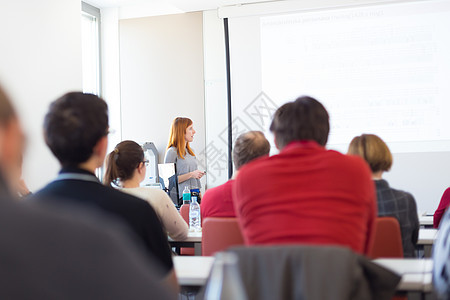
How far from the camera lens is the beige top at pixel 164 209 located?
100 inches

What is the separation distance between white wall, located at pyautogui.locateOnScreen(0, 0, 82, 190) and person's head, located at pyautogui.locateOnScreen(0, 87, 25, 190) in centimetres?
375

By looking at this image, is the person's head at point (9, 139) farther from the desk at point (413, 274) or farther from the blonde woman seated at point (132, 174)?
the blonde woman seated at point (132, 174)

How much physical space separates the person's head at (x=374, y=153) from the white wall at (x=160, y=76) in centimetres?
396

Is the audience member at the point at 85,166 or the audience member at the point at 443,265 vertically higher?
the audience member at the point at 85,166

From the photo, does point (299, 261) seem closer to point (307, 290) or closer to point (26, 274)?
point (307, 290)

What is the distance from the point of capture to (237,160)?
2.68m

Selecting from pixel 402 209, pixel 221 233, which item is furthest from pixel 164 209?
pixel 402 209

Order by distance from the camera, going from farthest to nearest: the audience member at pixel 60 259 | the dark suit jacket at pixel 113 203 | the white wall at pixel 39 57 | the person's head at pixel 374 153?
the white wall at pixel 39 57 < the person's head at pixel 374 153 < the dark suit jacket at pixel 113 203 < the audience member at pixel 60 259

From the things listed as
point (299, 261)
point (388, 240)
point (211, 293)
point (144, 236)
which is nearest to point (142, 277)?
point (211, 293)

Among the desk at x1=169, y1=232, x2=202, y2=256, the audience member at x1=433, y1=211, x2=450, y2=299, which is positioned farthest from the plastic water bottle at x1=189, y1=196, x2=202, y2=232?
the audience member at x1=433, y1=211, x2=450, y2=299

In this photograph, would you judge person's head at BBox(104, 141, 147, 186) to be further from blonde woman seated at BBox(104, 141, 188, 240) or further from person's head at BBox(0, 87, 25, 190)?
person's head at BBox(0, 87, 25, 190)

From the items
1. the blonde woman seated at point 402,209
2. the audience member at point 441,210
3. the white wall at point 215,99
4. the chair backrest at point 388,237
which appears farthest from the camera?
the white wall at point 215,99

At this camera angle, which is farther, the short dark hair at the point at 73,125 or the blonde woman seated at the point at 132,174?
the blonde woman seated at the point at 132,174

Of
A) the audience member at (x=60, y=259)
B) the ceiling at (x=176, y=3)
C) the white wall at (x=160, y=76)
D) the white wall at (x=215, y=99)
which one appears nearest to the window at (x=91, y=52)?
the ceiling at (x=176, y=3)
